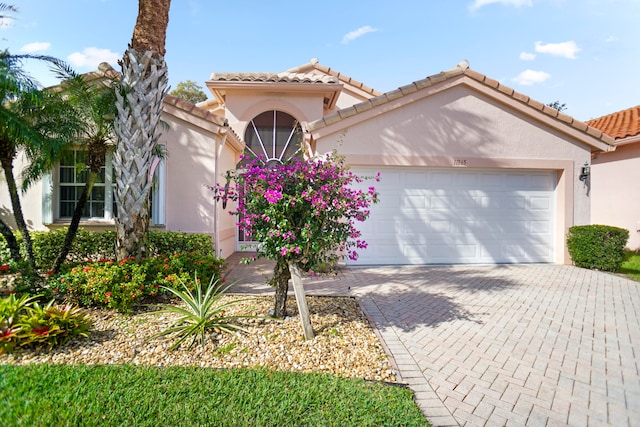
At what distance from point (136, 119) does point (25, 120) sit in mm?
2187

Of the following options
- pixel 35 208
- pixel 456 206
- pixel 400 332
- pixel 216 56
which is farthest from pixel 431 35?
pixel 35 208

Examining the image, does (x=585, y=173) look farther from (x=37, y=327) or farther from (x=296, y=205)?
(x=37, y=327)

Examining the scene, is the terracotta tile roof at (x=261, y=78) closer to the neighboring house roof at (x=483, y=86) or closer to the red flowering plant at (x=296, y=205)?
the neighboring house roof at (x=483, y=86)

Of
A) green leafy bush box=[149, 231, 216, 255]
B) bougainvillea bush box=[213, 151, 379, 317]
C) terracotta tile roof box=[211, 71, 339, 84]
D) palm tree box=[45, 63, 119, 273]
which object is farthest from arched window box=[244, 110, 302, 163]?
bougainvillea bush box=[213, 151, 379, 317]

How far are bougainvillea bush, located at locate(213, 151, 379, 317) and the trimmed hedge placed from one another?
4083mm

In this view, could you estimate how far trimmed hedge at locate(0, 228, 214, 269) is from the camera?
7738 millimetres

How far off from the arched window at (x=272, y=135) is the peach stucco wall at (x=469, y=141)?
4.12 metres

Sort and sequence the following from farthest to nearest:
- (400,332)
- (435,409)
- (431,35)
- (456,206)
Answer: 1. (431,35)
2. (456,206)
3. (400,332)
4. (435,409)

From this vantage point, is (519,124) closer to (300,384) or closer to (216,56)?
(300,384)

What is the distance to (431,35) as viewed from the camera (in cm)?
1051

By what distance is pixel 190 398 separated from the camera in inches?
114

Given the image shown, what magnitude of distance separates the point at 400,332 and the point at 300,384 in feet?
6.46

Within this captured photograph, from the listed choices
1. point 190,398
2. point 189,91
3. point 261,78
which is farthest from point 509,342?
point 189,91

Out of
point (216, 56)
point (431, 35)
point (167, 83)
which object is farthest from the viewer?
point (216, 56)
